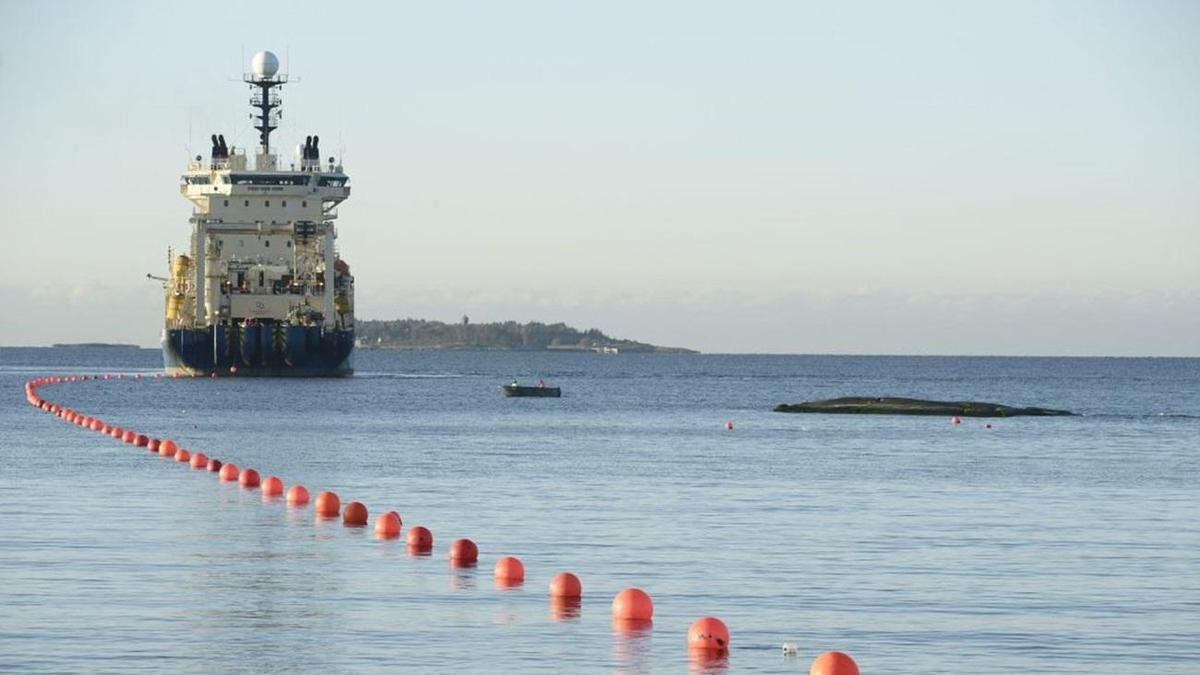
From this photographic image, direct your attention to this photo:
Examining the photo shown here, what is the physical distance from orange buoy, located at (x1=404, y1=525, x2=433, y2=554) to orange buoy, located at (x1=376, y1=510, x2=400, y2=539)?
141 cm

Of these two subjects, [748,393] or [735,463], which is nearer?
[735,463]

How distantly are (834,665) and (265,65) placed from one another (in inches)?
5395

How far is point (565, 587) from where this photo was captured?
2662 cm

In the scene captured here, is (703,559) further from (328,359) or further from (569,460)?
(328,359)

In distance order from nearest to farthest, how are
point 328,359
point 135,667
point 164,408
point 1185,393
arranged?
point 135,667
point 164,408
point 328,359
point 1185,393

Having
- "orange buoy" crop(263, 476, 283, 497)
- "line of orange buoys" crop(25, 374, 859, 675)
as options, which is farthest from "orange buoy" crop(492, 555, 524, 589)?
"orange buoy" crop(263, 476, 283, 497)

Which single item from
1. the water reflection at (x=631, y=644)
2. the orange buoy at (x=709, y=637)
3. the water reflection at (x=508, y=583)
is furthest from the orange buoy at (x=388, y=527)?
the orange buoy at (x=709, y=637)

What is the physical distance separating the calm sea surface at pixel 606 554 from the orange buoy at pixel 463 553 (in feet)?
0.91

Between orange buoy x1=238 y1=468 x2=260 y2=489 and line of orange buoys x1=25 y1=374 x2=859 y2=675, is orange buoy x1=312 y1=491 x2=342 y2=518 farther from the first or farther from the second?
orange buoy x1=238 y1=468 x2=260 y2=489

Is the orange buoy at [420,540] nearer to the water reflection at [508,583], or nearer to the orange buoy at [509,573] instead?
the orange buoy at [509,573]

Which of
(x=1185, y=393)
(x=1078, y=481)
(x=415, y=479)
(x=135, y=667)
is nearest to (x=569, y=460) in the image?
(x=415, y=479)

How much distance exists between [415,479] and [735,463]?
1166cm

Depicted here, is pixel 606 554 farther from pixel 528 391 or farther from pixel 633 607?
pixel 528 391

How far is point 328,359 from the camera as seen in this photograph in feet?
449
